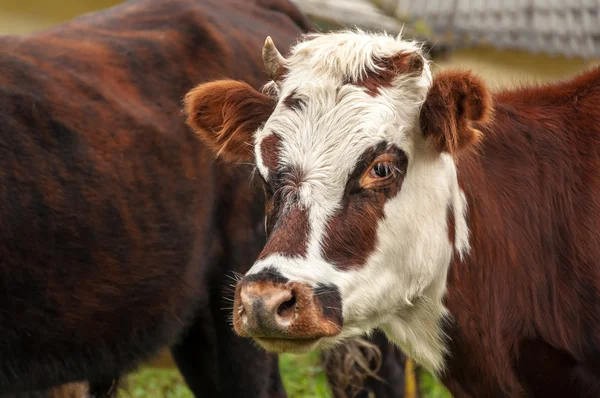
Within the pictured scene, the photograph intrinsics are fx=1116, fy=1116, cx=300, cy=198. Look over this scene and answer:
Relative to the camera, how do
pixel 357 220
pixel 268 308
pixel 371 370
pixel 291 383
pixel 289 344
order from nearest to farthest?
pixel 268 308 < pixel 289 344 < pixel 357 220 < pixel 371 370 < pixel 291 383

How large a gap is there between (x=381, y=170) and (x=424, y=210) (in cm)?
27

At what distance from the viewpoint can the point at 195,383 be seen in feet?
19.1

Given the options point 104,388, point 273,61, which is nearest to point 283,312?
point 273,61

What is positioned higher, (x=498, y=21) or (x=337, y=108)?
(x=337, y=108)

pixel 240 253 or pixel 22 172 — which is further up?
pixel 22 172

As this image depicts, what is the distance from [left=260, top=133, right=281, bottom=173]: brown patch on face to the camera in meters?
3.95

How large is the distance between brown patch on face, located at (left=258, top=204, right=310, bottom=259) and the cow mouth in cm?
28

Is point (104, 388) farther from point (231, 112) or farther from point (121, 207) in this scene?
point (231, 112)

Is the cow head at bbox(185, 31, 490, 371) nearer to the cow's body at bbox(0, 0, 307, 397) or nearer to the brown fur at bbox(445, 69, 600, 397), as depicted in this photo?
the brown fur at bbox(445, 69, 600, 397)

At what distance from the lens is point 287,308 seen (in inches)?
141

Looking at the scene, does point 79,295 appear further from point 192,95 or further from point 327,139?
point 327,139

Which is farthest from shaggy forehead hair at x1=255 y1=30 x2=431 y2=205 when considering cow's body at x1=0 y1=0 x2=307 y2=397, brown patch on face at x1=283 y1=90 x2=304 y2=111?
cow's body at x1=0 y1=0 x2=307 y2=397

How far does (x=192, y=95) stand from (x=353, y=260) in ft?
3.49

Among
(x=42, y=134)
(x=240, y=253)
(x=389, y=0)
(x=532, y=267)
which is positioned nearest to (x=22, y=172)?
(x=42, y=134)
